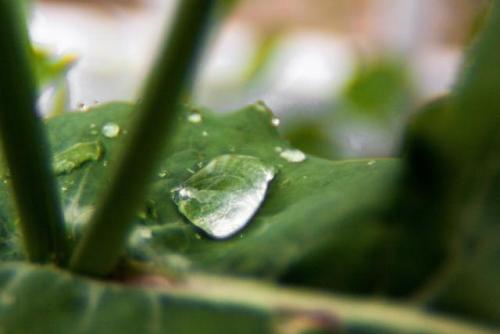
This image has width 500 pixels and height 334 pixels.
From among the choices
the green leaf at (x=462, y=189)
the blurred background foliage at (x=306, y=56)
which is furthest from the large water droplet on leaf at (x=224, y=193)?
the blurred background foliage at (x=306, y=56)

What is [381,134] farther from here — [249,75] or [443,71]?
[443,71]

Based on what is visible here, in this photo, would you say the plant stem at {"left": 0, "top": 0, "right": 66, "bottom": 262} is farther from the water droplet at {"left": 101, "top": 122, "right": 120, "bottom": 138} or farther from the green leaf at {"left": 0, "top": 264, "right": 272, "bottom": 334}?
the water droplet at {"left": 101, "top": 122, "right": 120, "bottom": 138}

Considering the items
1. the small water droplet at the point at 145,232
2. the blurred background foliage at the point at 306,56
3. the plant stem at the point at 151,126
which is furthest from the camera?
the blurred background foliage at the point at 306,56

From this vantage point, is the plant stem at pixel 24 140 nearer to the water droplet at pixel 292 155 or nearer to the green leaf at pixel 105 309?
the green leaf at pixel 105 309

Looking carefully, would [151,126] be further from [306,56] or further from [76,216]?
[306,56]

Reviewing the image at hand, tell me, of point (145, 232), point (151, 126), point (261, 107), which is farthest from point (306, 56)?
point (151, 126)

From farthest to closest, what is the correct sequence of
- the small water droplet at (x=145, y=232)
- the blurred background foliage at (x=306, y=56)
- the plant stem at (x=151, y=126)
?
1. the blurred background foliage at (x=306, y=56)
2. the small water droplet at (x=145, y=232)
3. the plant stem at (x=151, y=126)

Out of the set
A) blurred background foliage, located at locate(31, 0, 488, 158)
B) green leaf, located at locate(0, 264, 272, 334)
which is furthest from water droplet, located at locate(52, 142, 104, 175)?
blurred background foliage, located at locate(31, 0, 488, 158)
